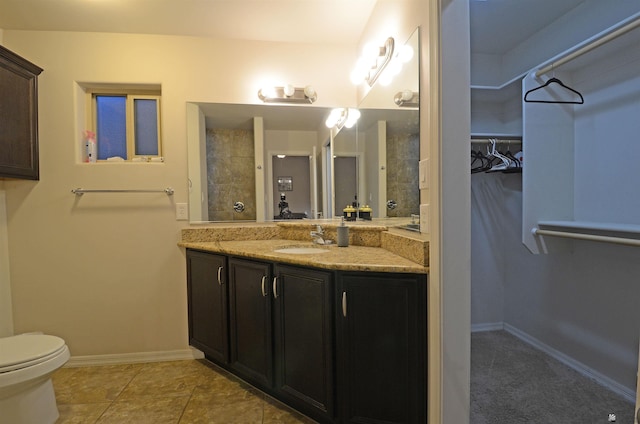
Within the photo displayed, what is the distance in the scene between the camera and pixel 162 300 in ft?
8.10

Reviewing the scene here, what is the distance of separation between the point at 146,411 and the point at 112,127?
6.71 feet

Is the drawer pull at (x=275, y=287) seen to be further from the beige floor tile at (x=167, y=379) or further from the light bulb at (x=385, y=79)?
the light bulb at (x=385, y=79)

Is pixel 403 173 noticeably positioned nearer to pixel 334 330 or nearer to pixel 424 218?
pixel 424 218

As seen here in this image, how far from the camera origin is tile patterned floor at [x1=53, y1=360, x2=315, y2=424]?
177 centimetres

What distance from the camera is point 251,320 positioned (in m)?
1.90

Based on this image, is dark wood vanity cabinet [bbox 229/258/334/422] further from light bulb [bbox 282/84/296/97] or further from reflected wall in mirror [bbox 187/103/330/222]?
light bulb [bbox 282/84/296/97]

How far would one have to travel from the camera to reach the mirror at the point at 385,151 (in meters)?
1.62

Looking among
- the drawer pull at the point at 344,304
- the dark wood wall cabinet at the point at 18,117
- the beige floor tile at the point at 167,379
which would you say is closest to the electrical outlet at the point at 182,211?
the dark wood wall cabinet at the point at 18,117

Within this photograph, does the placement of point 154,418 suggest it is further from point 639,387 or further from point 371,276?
point 639,387

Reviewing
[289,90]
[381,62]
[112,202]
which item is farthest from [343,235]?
[112,202]

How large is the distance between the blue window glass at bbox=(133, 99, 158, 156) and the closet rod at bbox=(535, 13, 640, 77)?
277 centimetres

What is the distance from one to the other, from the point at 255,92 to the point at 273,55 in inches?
12.9

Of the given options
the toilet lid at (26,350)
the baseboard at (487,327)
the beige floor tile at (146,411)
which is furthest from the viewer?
the baseboard at (487,327)

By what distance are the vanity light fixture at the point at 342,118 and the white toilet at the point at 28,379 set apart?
2279 mm
